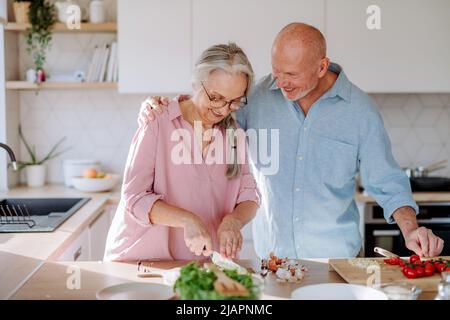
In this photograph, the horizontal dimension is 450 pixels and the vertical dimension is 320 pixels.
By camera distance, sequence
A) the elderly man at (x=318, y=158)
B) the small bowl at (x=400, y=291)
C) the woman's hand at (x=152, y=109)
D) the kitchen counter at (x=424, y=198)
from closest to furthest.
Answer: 1. the small bowl at (x=400, y=291)
2. the woman's hand at (x=152, y=109)
3. the elderly man at (x=318, y=158)
4. the kitchen counter at (x=424, y=198)

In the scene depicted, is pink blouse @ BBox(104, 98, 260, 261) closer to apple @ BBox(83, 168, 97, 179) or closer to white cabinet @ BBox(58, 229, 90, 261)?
white cabinet @ BBox(58, 229, 90, 261)

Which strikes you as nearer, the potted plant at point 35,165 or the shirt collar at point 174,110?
the shirt collar at point 174,110

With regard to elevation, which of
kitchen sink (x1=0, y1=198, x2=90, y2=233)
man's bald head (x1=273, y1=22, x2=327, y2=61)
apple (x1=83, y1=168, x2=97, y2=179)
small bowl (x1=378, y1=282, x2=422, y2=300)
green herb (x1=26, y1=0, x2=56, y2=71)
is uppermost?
green herb (x1=26, y1=0, x2=56, y2=71)

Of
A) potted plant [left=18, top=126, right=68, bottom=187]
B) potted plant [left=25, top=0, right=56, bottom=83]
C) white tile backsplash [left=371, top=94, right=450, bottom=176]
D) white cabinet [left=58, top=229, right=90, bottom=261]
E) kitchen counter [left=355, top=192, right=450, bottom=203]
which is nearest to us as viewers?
white cabinet [left=58, top=229, right=90, bottom=261]

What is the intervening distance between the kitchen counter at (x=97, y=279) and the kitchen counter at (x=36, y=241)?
0.14 feet

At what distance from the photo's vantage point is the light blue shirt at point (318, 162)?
176cm

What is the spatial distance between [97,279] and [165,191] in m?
0.30

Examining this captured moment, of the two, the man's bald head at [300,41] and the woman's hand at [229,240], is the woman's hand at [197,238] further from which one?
the man's bald head at [300,41]

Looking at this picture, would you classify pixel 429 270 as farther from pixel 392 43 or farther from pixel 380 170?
pixel 392 43

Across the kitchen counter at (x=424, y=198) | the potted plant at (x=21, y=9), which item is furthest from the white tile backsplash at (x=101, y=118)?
the kitchen counter at (x=424, y=198)

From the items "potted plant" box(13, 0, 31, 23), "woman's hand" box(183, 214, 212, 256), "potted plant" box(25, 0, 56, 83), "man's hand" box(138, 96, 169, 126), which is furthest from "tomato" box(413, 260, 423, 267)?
"potted plant" box(13, 0, 31, 23)

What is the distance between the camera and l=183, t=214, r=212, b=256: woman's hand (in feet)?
4.19

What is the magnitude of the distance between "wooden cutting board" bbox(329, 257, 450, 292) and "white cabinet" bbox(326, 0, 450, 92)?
157 centimetres

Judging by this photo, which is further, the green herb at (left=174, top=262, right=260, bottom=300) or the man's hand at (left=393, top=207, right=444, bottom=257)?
the man's hand at (left=393, top=207, right=444, bottom=257)
